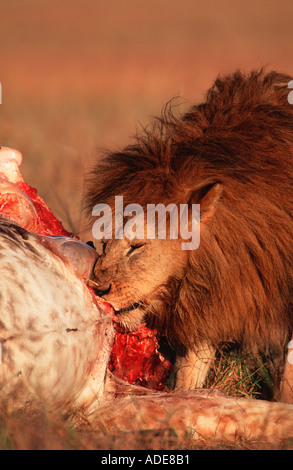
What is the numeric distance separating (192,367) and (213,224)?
3.36 ft

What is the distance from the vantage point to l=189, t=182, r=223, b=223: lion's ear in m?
3.42

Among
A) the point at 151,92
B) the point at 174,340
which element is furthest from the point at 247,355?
the point at 151,92

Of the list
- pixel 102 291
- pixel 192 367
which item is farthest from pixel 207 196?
pixel 192 367

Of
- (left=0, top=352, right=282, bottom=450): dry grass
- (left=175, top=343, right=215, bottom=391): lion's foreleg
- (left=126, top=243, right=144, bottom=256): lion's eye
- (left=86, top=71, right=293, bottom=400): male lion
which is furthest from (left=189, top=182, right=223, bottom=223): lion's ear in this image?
(left=0, top=352, right=282, bottom=450): dry grass

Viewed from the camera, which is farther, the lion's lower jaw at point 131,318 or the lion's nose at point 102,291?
the lion's lower jaw at point 131,318

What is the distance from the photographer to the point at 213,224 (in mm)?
3555

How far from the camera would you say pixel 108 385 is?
9.38 feet

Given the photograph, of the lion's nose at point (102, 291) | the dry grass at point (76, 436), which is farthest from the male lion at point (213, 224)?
the dry grass at point (76, 436)

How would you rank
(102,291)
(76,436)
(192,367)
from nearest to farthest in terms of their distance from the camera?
1. (76,436)
2. (102,291)
3. (192,367)

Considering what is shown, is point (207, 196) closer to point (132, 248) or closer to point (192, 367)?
point (132, 248)

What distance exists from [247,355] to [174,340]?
64cm

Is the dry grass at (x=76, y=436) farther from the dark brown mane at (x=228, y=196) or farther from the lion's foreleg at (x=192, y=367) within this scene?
the lion's foreleg at (x=192, y=367)

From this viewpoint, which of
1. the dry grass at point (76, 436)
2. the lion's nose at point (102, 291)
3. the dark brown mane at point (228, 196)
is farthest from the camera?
the dark brown mane at point (228, 196)

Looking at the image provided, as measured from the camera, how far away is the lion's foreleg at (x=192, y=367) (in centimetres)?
404
